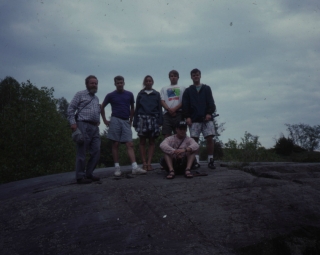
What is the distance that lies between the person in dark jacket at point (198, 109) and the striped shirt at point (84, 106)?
1.80m

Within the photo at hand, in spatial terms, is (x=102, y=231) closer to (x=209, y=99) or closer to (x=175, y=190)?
(x=175, y=190)

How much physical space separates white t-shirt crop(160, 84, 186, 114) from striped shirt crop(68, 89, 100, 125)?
1.48m

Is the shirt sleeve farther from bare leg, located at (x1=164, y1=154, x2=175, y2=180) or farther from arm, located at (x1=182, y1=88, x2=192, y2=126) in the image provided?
arm, located at (x1=182, y1=88, x2=192, y2=126)

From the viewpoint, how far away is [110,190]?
5.29 m

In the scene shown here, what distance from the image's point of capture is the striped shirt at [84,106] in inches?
228

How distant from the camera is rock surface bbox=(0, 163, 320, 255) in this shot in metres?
3.66

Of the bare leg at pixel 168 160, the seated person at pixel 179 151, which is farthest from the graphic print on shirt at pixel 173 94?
the bare leg at pixel 168 160

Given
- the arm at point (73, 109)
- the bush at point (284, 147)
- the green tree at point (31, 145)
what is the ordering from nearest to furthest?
the arm at point (73, 109) < the green tree at point (31, 145) < the bush at point (284, 147)

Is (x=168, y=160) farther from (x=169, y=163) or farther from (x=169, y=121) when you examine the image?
(x=169, y=121)

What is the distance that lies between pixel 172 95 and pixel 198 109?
0.63 m

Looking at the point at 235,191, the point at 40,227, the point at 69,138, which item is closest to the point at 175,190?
the point at 235,191

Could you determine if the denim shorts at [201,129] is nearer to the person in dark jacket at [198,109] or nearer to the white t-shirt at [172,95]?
the person in dark jacket at [198,109]

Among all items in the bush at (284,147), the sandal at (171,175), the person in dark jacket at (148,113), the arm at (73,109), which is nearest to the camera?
the arm at (73,109)

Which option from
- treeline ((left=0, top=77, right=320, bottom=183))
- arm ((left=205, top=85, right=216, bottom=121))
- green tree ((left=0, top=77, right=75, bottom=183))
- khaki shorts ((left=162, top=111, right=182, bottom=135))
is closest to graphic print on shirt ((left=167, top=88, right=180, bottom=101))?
khaki shorts ((left=162, top=111, right=182, bottom=135))
